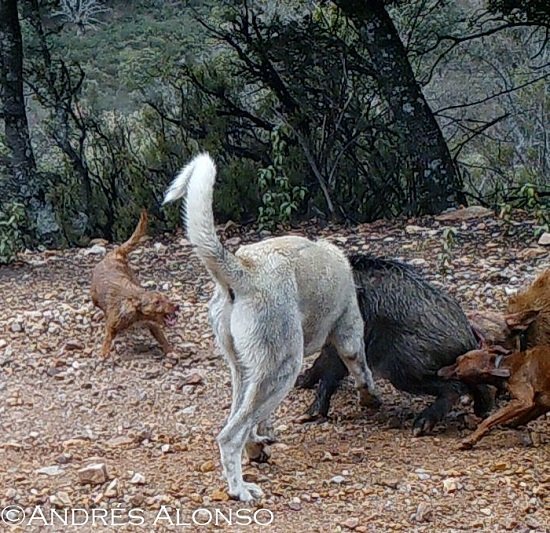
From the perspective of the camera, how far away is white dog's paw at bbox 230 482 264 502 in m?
3.90

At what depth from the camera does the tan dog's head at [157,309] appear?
19.2ft

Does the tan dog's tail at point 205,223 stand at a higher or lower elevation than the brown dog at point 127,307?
higher

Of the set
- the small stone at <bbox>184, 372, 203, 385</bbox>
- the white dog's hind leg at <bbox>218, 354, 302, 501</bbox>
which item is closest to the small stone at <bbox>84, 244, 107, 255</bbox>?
the small stone at <bbox>184, 372, 203, 385</bbox>

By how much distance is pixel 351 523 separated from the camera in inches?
146

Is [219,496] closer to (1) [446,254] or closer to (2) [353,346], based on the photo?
(2) [353,346]

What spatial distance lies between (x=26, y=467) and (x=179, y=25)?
8.60 m

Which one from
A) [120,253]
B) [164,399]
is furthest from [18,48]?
[164,399]

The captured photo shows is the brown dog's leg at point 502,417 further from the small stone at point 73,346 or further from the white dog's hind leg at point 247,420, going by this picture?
the small stone at point 73,346

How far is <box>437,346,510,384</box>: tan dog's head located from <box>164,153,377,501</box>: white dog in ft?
2.68

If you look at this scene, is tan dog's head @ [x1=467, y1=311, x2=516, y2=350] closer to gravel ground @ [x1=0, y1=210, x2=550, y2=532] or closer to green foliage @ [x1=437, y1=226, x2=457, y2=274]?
gravel ground @ [x1=0, y1=210, x2=550, y2=532]

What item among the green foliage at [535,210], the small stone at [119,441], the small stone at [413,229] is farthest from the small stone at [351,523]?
the small stone at [413,229]

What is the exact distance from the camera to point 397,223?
8875 mm

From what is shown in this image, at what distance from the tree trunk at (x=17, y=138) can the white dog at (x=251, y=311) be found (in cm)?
514

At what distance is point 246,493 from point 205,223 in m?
1.09
